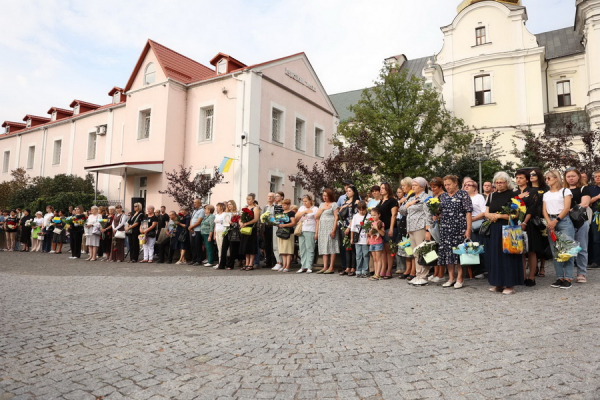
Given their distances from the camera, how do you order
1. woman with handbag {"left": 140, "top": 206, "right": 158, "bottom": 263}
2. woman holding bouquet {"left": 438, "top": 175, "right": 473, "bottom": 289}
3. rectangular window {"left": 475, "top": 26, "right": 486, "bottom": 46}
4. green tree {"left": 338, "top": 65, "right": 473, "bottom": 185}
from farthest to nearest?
rectangular window {"left": 475, "top": 26, "right": 486, "bottom": 46} < green tree {"left": 338, "top": 65, "right": 473, "bottom": 185} < woman with handbag {"left": 140, "top": 206, "right": 158, "bottom": 263} < woman holding bouquet {"left": 438, "top": 175, "right": 473, "bottom": 289}

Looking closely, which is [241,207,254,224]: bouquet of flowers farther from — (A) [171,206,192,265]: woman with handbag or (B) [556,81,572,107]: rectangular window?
(B) [556,81,572,107]: rectangular window

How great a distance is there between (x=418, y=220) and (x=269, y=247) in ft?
16.8

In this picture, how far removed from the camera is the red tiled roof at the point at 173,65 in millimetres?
22734

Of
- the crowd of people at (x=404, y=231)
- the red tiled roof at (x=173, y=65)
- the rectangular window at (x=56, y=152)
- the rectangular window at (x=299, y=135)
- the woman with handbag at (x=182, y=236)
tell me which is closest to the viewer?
the crowd of people at (x=404, y=231)

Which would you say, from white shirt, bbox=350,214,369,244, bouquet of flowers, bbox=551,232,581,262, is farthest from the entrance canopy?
bouquet of flowers, bbox=551,232,581,262

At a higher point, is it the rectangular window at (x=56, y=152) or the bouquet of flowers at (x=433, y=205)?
the rectangular window at (x=56, y=152)

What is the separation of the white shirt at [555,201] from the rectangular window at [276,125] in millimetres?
17309

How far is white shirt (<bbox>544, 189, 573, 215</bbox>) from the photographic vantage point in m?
6.64

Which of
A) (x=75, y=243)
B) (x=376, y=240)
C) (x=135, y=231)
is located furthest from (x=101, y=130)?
(x=376, y=240)

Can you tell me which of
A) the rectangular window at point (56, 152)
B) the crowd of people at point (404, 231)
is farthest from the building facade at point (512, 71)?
the rectangular window at point (56, 152)

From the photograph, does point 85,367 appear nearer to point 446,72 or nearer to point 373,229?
point 373,229

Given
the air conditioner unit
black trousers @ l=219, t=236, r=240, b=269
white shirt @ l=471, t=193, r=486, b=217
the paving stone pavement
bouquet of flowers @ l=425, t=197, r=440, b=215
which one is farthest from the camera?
the air conditioner unit

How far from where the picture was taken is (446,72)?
32.9 m

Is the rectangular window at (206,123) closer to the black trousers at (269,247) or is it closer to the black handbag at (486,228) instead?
the black trousers at (269,247)
